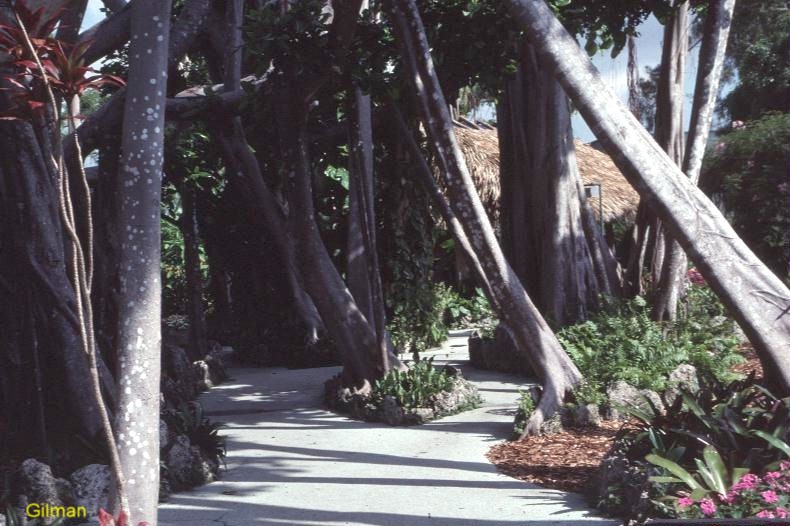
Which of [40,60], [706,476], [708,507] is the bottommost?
[708,507]

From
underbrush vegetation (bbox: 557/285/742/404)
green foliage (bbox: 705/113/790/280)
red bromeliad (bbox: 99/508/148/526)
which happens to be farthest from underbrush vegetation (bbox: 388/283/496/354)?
red bromeliad (bbox: 99/508/148/526)

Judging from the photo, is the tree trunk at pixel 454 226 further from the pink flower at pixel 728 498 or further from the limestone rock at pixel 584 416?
the pink flower at pixel 728 498

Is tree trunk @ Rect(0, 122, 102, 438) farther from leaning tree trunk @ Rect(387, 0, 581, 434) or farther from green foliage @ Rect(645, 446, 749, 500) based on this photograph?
green foliage @ Rect(645, 446, 749, 500)

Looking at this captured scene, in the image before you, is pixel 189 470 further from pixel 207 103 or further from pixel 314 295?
pixel 207 103

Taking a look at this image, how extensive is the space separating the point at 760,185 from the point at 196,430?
11.4 metres

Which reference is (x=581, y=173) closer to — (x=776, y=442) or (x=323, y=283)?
(x=323, y=283)

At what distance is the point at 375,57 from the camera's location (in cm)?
927

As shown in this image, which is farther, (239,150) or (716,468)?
(239,150)

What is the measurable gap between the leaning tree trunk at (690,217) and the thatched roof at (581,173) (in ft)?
36.2

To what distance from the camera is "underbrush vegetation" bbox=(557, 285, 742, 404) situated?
8.38 meters

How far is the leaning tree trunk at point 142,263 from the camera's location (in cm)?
420

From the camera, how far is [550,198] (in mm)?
11914

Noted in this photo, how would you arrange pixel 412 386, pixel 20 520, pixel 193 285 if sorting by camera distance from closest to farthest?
pixel 20 520 < pixel 412 386 < pixel 193 285

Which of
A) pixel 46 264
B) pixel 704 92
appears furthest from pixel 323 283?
pixel 704 92
